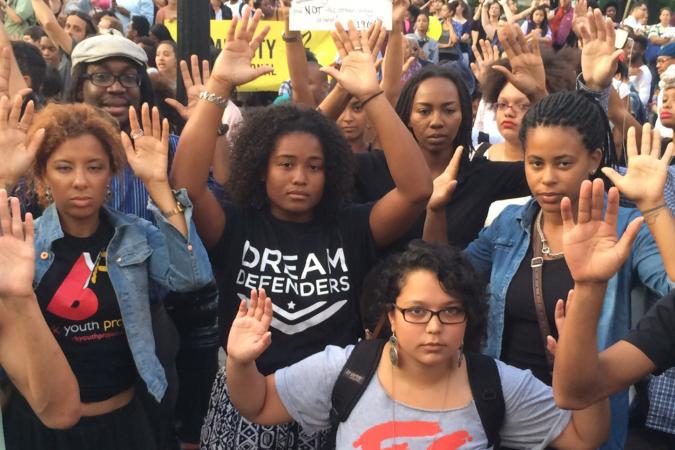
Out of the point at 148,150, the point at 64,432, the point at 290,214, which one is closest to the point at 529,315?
the point at 290,214

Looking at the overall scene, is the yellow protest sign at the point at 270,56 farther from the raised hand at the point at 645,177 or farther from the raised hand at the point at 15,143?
the raised hand at the point at 645,177

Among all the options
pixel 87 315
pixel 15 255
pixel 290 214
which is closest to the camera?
pixel 15 255

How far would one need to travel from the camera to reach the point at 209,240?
3.32 m

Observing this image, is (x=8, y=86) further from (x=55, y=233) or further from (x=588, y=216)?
(x=588, y=216)

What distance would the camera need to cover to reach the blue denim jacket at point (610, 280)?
3002mm

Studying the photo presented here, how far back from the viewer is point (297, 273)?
3236 millimetres

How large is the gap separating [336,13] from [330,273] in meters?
1.48

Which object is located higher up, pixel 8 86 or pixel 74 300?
pixel 8 86

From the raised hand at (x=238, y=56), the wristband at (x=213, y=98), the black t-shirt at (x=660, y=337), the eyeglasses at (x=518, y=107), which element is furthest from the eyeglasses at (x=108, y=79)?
the black t-shirt at (x=660, y=337)

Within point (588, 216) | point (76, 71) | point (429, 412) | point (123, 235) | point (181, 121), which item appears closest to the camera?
point (588, 216)

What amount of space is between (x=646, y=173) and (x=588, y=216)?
23.1 inches

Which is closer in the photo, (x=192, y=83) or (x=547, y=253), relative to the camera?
(x=547, y=253)

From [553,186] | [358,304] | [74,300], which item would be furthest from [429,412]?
[74,300]

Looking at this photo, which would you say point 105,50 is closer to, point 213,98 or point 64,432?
point 213,98
